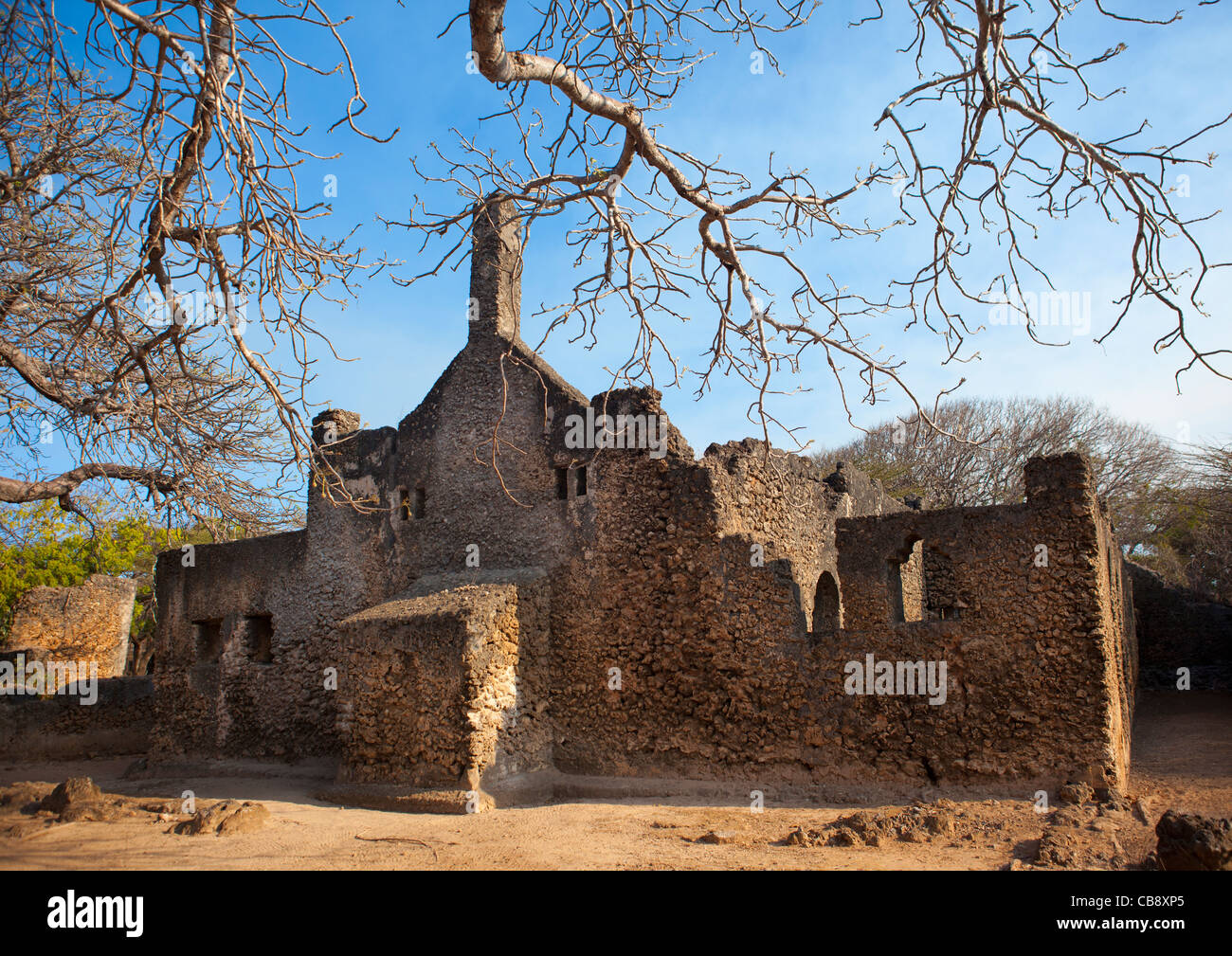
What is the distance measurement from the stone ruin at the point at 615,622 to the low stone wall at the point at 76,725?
129 inches

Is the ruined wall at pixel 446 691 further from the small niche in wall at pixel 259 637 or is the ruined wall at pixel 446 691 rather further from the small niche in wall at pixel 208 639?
the small niche in wall at pixel 208 639

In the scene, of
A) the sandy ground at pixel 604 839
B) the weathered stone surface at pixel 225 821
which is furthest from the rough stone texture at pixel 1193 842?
the weathered stone surface at pixel 225 821

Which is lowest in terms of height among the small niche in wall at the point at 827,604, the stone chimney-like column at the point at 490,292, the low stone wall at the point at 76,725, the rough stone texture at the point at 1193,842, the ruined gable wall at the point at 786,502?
the low stone wall at the point at 76,725

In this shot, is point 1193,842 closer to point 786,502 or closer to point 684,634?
point 684,634

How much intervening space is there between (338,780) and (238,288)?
632 cm

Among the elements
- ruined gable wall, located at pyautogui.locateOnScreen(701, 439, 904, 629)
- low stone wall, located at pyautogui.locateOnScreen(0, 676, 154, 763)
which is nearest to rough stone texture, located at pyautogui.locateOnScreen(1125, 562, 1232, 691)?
ruined gable wall, located at pyautogui.locateOnScreen(701, 439, 904, 629)

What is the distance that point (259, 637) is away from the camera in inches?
500

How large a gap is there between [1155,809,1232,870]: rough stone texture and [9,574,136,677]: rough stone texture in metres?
18.9

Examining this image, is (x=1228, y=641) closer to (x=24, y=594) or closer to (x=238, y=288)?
(x=238, y=288)

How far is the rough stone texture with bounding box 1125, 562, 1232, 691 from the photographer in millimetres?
16016

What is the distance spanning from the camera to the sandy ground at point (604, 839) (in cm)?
607

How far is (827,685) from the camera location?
27.6 feet

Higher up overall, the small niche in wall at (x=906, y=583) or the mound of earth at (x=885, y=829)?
the small niche in wall at (x=906, y=583)

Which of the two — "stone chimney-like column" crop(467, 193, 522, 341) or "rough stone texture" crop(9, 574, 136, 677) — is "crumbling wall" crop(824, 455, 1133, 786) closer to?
"stone chimney-like column" crop(467, 193, 522, 341)
